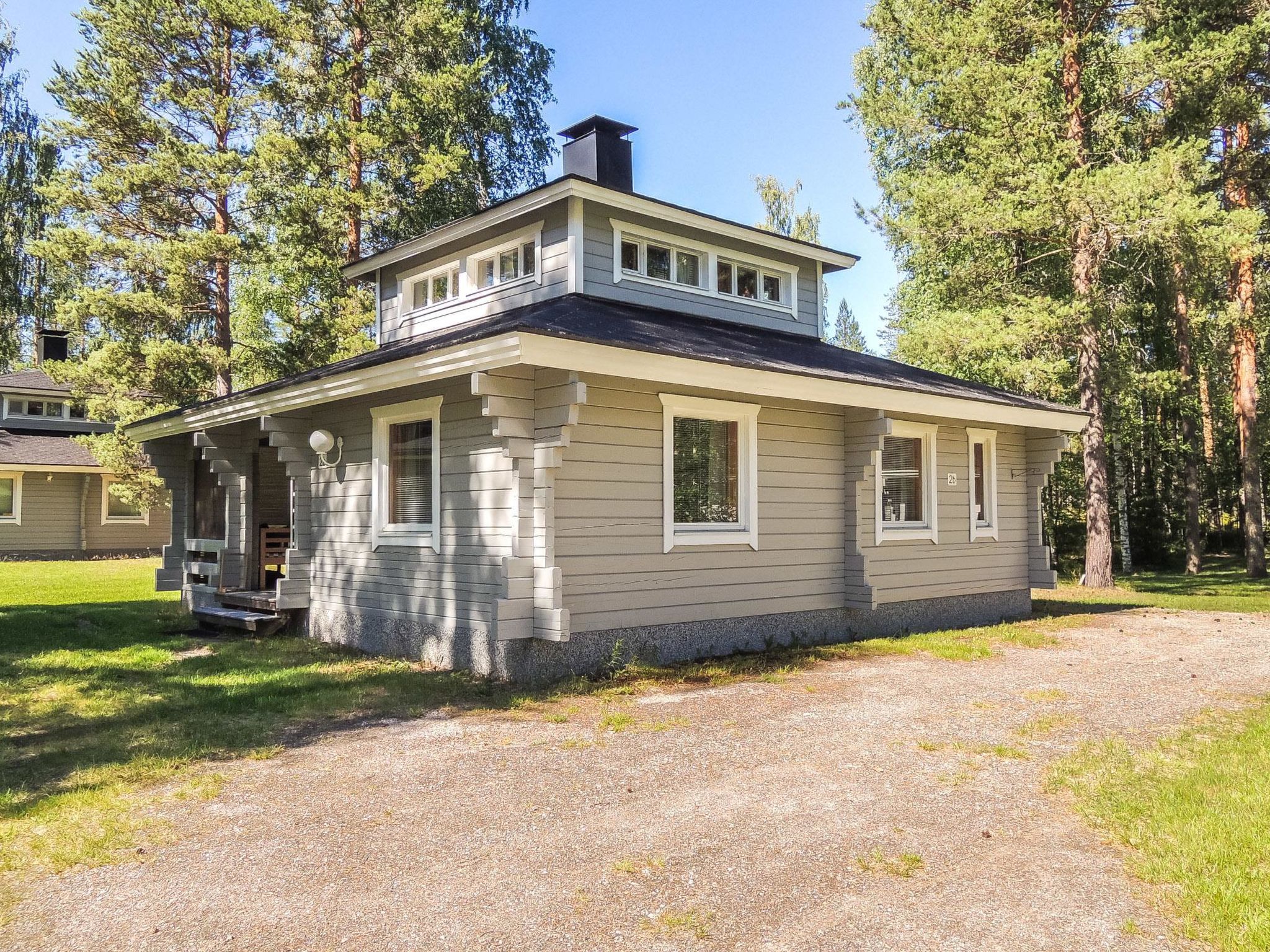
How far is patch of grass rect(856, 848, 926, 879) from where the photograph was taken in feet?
11.7

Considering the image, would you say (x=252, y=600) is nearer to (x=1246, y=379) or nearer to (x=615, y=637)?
(x=615, y=637)

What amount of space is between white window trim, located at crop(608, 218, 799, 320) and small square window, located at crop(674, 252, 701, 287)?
7 centimetres

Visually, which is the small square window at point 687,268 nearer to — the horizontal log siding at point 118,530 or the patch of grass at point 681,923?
the patch of grass at point 681,923

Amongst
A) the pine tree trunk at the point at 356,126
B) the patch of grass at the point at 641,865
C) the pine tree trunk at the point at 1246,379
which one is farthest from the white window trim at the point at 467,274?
the pine tree trunk at the point at 1246,379

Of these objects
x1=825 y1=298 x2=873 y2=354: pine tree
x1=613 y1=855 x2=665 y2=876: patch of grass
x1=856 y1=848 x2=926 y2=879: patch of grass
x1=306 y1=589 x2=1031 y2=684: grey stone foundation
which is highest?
x1=825 y1=298 x2=873 y2=354: pine tree

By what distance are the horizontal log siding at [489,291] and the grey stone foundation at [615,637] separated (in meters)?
3.88

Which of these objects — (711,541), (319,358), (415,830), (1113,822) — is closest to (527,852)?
(415,830)

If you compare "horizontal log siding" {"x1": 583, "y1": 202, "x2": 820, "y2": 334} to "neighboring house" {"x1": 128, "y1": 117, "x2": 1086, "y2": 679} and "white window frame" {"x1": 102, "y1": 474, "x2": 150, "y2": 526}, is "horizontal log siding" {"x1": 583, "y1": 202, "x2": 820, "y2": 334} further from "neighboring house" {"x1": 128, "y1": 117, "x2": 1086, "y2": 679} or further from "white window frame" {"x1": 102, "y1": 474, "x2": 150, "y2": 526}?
"white window frame" {"x1": 102, "y1": 474, "x2": 150, "y2": 526}

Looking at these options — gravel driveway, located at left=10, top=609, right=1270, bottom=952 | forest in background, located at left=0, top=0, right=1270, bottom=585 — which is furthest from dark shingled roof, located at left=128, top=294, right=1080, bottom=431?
forest in background, located at left=0, top=0, right=1270, bottom=585

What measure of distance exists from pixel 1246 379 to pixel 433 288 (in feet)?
59.4

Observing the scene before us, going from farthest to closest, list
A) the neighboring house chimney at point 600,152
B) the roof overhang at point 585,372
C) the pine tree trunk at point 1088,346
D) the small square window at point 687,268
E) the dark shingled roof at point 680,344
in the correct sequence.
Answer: the pine tree trunk at point 1088,346, the neighboring house chimney at point 600,152, the small square window at point 687,268, the dark shingled roof at point 680,344, the roof overhang at point 585,372

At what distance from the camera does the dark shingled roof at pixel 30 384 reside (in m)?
25.6

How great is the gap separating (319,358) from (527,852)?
1620 centimetres

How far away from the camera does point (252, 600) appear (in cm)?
1045
